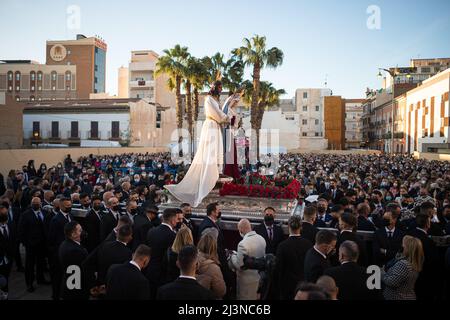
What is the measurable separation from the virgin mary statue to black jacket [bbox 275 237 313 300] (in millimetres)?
4043

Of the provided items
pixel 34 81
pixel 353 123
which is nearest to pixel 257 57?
pixel 34 81

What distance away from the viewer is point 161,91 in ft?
202

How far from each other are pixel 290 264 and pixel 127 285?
2.12 metres

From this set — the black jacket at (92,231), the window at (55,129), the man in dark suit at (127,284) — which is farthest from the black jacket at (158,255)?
the window at (55,129)

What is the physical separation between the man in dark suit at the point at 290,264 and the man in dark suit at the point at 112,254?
1.86 meters

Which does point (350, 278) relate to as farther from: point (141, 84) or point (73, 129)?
point (141, 84)

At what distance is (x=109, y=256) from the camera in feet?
15.0

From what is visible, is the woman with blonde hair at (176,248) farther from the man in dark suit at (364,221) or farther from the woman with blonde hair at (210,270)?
the man in dark suit at (364,221)

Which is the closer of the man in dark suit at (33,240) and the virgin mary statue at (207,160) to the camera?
the man in dark suit at (33,240)

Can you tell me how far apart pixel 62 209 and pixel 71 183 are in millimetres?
4485

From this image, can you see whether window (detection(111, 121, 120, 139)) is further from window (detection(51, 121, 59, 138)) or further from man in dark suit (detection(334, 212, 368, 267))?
man in dark suit (detection(334, 212, 368, 267))

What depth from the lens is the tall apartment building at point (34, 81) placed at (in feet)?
226
